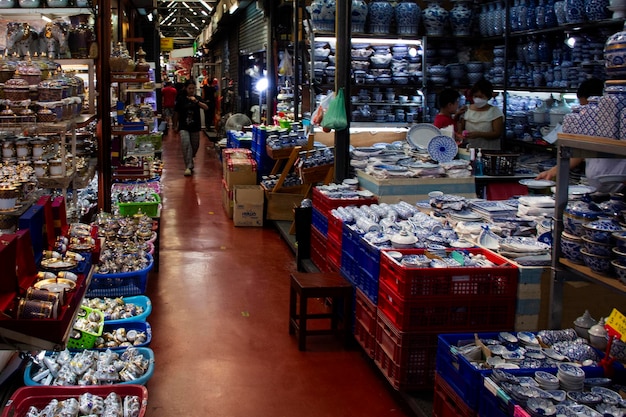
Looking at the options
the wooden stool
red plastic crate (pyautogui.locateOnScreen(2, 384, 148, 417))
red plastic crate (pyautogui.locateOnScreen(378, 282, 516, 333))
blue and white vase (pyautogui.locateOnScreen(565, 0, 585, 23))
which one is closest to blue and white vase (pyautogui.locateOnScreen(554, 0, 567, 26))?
blue and white vase (pyautogui.locateOnScreen(565, 0, 585, 23))

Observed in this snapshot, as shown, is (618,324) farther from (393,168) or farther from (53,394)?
(393,168)

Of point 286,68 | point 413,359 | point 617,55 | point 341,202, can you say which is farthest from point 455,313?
point 286,68

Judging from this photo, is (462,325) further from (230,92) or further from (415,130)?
(230,92)

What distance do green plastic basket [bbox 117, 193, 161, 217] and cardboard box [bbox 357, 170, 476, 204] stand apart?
2577mm

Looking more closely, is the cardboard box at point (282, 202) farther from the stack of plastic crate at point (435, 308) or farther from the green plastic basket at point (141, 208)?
the stack of plastic crate at point (435, 308)

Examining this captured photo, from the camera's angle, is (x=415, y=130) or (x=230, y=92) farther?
(x=230, y=92)

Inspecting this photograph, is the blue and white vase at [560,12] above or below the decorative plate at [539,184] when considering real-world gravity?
above

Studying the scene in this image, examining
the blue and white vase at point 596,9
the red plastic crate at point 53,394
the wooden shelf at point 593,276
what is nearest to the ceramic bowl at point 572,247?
the wooden shelf at point 593,276

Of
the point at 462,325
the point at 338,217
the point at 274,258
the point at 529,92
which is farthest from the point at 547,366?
the point at 529,92

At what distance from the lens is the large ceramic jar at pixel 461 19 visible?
9.33 meters

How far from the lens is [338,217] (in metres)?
5.34

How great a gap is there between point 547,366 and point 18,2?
5.16 m

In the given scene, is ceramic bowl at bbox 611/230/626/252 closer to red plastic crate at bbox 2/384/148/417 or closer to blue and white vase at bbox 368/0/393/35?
red plastic crate at bbox 2/384/148/417

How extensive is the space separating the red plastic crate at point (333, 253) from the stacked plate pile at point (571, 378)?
2689 millimetres
